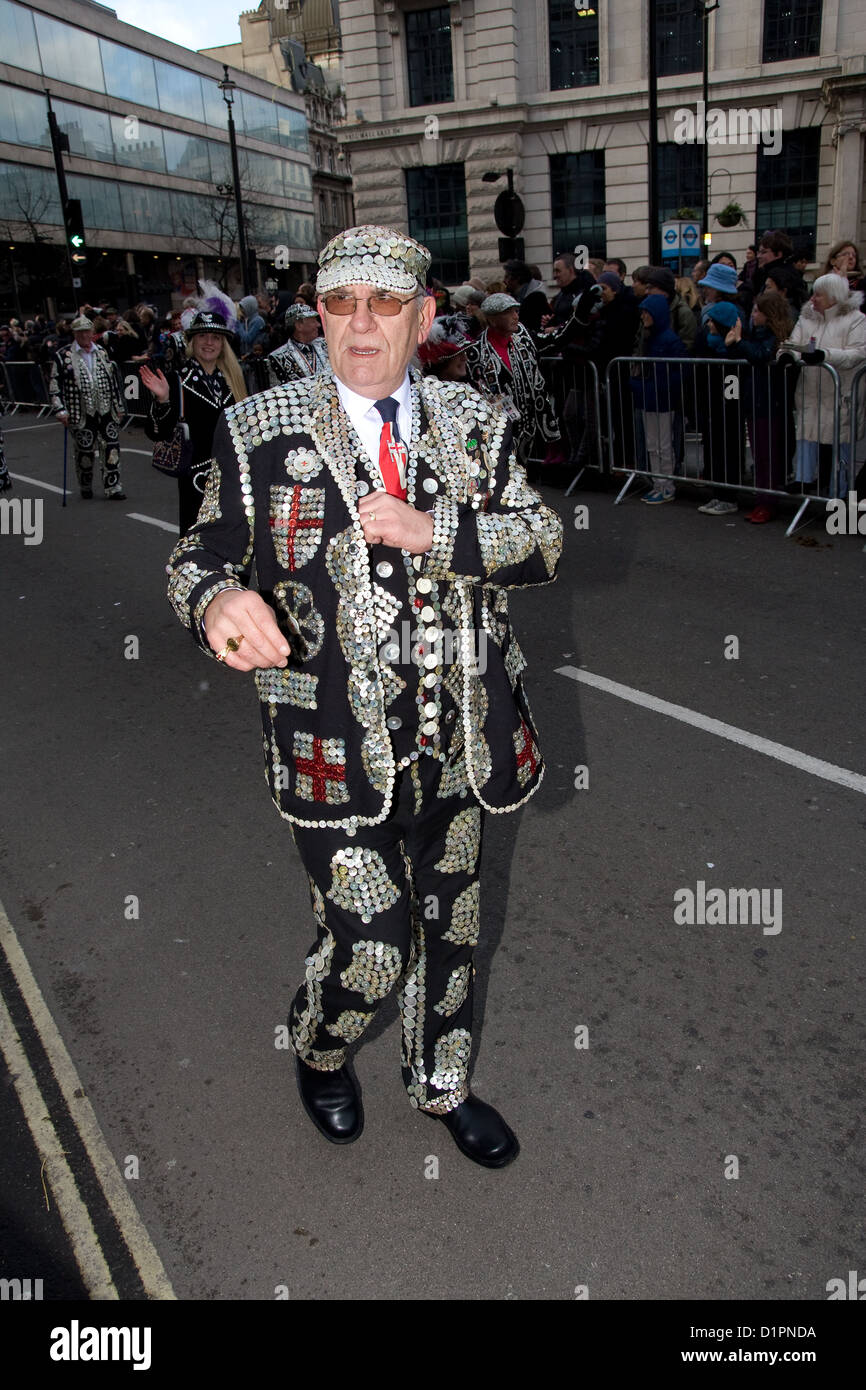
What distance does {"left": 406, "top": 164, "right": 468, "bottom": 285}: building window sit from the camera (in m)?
36.2

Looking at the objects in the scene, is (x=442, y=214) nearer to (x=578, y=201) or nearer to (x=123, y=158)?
(x=578, y=201)

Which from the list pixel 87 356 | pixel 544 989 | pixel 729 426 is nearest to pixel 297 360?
pixel 729 426

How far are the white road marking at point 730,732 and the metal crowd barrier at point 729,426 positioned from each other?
11.8 ft

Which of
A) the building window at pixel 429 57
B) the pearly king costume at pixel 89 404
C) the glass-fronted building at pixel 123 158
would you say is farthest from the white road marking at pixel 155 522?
the building window at pixel 429 57

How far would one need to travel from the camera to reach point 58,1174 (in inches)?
113

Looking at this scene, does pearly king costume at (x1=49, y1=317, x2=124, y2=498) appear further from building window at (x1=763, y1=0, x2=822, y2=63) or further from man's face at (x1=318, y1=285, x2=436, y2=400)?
building window at (x1=763, y1=0, x2=822, y2=63)

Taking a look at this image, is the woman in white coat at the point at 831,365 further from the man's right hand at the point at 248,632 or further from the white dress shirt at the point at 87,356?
the white dress shirt at the point at 87,356

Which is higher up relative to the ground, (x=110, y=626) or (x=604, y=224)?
(x=604, y=224)

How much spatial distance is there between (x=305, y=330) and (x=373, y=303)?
8.21 metres

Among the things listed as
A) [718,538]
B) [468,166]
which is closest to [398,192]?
[468,166]

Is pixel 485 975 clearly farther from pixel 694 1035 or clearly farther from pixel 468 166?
pixel 468 166

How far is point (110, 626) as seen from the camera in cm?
792

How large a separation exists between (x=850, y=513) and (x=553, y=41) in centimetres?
3241

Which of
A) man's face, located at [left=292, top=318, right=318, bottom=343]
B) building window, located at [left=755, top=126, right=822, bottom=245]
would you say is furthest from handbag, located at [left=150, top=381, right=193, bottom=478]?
building window, located at [left=755, top=126, right=822, bottom=245]
